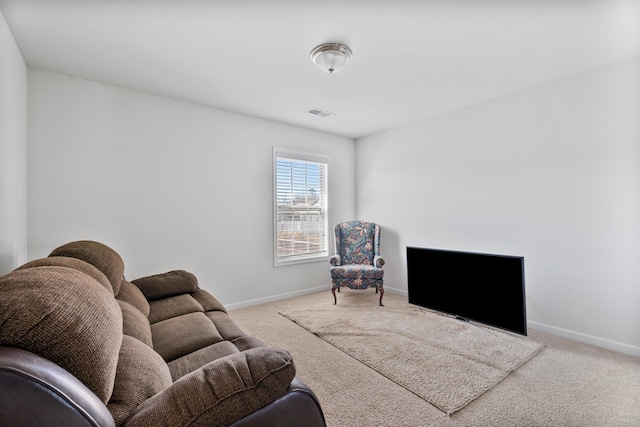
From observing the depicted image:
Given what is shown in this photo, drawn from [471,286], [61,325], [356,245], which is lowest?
[471,286]

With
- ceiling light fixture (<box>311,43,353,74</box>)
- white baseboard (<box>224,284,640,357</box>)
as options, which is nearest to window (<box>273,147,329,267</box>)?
white baseboard (<box>224,284,640,357</box>)

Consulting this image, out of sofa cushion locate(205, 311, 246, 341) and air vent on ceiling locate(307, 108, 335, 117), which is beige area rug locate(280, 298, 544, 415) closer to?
sofa cushion locate(205, 311, 246, 341)

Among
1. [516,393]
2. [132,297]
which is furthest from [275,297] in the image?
[516,393]

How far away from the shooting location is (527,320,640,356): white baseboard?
2.44 metres

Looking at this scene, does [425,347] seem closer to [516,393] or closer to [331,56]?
[516,393]

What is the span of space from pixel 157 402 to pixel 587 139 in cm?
372

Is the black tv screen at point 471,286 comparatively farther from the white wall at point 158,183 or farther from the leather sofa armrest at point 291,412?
the leather sofa armrest at point 291,412

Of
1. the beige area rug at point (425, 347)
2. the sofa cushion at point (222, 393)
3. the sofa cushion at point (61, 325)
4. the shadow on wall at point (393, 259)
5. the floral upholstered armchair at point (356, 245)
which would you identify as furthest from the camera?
the shadow on wall at point (393, 259)

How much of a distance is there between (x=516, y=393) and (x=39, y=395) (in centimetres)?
246

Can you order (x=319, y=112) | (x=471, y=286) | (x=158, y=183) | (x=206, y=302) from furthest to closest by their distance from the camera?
(x=319, y=112), (x=158, y=183), (x=471, y=286), (x=206, y=302)

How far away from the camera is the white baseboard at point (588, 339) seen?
2.44 meters

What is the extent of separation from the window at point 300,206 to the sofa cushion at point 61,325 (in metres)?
3.11

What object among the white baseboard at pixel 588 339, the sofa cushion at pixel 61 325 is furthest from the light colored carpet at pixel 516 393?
the sofa cushion at pixel 61 325

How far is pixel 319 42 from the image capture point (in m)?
2.15
